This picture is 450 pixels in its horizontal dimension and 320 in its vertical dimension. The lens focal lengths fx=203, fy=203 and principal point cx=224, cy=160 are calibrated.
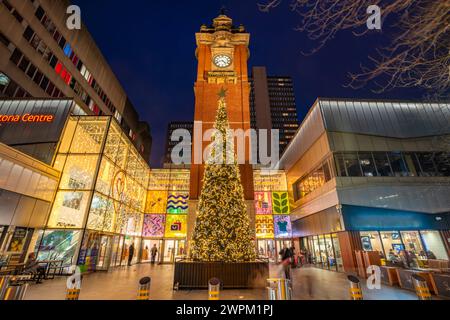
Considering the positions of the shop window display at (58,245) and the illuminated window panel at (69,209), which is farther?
the illuminated window panel at (69,209)

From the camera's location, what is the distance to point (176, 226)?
81.6 feet

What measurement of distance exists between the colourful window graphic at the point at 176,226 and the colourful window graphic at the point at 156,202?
56.8 inches

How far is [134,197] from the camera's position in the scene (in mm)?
22484

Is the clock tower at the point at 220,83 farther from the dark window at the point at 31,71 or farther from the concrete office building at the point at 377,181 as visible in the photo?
the dark window at the point at 31,71

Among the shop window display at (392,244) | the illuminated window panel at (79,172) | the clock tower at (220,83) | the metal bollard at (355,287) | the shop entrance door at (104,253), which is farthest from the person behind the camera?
the clock tower at (220,83)

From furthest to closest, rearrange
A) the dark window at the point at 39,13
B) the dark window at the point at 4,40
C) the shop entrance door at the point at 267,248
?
the shop entrance door at the point at 267,248
the dark window at the point at 39,13
the dark window at the point at 4,40

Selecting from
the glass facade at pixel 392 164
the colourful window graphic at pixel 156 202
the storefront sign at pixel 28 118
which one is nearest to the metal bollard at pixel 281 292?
the glass facade at pixel 392 164

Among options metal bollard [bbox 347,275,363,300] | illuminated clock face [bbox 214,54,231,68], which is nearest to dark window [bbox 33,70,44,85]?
illuminated clock face [bbox 214,54,231,68]

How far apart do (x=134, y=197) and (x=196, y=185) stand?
8.51 meters

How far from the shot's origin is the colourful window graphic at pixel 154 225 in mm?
24447

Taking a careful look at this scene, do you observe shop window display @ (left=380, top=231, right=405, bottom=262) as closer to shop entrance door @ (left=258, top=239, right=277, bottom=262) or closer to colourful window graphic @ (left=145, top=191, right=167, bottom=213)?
shop entrance door @ (left=258, top=239, right=277, bottom=262)

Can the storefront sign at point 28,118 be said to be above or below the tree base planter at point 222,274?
above
